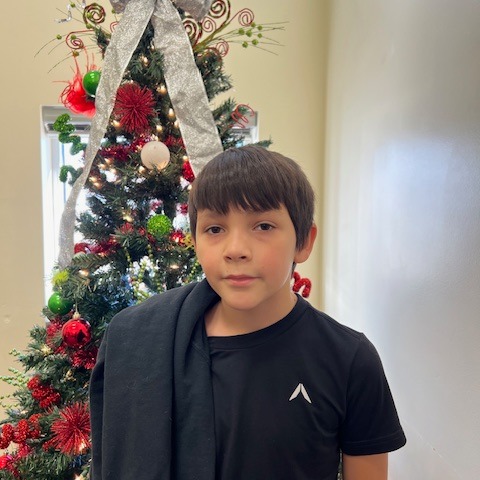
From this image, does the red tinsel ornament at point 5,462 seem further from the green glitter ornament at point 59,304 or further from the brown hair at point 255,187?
the brown hair at point 255,187

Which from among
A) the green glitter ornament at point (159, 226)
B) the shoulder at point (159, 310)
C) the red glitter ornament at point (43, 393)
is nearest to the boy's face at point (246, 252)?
the shoulder at point (159, 310)

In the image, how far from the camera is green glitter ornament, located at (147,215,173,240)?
3.61ft

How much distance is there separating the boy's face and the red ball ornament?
21.6 inches

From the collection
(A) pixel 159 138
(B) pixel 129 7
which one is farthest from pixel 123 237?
(B) pixel 129 7

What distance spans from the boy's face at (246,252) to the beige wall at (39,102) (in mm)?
1382

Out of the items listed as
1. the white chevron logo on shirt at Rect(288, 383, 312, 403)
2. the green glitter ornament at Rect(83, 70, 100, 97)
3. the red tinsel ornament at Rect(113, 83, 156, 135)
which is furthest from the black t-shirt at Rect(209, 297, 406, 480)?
the green glitter ornament at Rect(83, 70, 100, 97)

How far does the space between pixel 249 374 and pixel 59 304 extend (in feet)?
2.19

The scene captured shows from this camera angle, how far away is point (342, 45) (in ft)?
5.42

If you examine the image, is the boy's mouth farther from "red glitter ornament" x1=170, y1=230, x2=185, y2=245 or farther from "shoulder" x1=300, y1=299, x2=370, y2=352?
"red glitter ornament" x1=170, y1=230, x2=185, y2=245

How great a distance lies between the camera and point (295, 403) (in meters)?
0.65

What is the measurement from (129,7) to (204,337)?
0.95m

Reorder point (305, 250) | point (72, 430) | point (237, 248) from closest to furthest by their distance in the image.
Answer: point (237, 248) → point (305, 250) → point (72, 430)

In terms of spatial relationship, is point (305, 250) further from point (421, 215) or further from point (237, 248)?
point (421, 215)

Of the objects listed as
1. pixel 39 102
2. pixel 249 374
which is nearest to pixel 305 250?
pixel 249 374
